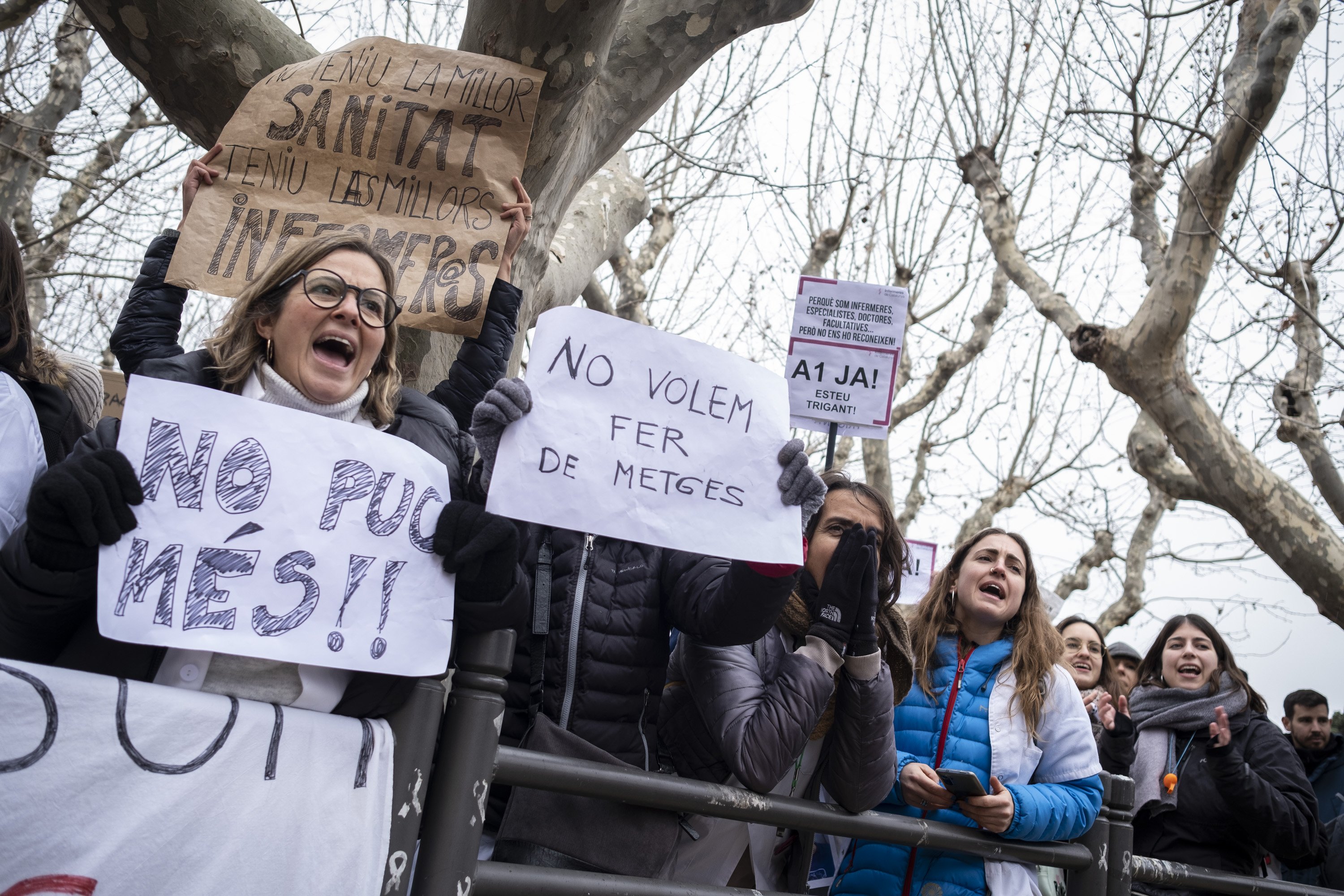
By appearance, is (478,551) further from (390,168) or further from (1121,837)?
(1121,837)

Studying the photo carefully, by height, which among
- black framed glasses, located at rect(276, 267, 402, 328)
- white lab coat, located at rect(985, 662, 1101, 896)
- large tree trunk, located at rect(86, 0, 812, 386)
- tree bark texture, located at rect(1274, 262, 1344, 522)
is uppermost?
tree bark texture, located at rect(1274, 262, 1344, 522)

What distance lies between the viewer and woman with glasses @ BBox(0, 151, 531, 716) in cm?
153

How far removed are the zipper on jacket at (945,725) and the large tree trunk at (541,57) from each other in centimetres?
171

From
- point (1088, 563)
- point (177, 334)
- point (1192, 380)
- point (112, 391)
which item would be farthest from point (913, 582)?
point (1088, 563)

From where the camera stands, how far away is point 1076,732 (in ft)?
9.73

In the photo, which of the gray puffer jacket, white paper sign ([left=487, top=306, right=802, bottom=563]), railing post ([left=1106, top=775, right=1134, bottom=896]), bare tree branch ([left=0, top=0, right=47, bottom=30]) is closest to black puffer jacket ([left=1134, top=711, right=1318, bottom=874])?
railing post ([left=1106, top=775, right=1134, bottom=896])

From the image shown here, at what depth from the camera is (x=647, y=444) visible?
6.91 ft

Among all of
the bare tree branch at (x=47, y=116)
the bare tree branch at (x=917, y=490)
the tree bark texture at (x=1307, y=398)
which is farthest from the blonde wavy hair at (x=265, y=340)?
the bare tree branch at (x=917, y=490)

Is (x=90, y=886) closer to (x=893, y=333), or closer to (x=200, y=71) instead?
(x=200, y=71)

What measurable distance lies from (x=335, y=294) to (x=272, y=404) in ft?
1.44

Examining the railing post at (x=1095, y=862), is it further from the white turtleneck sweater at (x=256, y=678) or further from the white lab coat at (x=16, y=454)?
the white lab coat at (x=16, y=454)

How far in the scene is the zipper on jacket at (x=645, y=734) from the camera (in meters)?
2.33

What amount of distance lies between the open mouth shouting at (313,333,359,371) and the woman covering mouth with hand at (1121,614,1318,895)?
9.76ft

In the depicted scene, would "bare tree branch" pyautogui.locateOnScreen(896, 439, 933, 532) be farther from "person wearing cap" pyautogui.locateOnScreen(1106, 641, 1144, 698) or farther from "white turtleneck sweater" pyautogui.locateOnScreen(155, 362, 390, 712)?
"white turtleneck sweater" pyautogui.locateOnScreen(155, 362, 390, 712)
